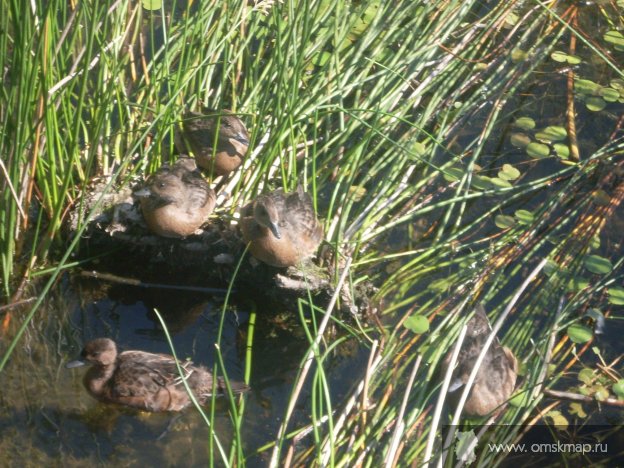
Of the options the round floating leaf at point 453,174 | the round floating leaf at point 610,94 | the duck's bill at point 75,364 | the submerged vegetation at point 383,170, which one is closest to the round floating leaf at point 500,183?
the submerged vegetation at point 383,170

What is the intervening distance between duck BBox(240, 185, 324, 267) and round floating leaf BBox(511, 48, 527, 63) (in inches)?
96.3

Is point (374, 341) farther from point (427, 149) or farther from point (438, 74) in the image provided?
point (438, 74)

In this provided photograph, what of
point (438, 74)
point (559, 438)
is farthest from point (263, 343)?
point (438, 74)

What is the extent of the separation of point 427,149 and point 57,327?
2358 millimetres

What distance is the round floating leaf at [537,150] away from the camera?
564 cm

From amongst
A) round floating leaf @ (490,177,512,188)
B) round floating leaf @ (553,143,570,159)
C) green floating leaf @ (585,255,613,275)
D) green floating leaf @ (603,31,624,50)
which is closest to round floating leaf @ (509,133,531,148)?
round floating leaf @ (553,143,570,159)

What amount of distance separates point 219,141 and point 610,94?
2784 millimetres

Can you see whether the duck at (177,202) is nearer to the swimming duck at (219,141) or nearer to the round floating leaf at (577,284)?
the swimming duck at (219,141)

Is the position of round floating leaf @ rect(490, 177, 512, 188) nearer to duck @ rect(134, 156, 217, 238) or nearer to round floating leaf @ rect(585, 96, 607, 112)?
round floating leaf @ rect(585, 96, 607, 112)

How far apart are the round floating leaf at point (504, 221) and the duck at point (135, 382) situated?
187 cm

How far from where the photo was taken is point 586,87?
625 centimetres

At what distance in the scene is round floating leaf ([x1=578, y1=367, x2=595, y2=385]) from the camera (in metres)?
4.32

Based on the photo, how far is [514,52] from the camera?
6.45 m

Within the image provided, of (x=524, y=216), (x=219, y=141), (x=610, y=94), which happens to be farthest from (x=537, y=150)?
(x=219, y=141)
